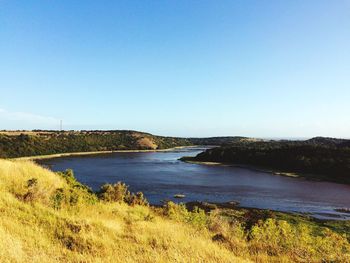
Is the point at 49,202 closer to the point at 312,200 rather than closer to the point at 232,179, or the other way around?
the point at 312,200

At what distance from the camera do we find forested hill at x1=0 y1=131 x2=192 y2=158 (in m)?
134

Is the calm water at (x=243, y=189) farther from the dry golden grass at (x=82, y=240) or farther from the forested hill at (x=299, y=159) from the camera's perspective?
the dry golden grass at (x=82, y=240)

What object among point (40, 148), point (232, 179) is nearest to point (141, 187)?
point (232, 179)

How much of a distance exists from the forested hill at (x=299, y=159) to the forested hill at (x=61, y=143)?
56.9 meters

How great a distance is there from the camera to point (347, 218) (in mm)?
45844

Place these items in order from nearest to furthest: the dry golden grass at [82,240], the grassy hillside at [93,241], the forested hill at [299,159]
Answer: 1. the dry golden grass at [82,240]
2. the grassy hillside at [93,241]
3. the forested hill at [299,159]

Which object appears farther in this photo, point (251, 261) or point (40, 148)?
point (40, 148)

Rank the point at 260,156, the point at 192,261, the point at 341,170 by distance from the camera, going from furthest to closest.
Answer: the point at 260,156 < the point at 341,170 < the point at 192,261

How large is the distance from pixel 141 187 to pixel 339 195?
33049mm

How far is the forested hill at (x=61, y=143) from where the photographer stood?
5256 inches

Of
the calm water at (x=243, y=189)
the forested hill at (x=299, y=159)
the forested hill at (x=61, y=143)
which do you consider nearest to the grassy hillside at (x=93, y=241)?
the calm water at (x=243, y=189)

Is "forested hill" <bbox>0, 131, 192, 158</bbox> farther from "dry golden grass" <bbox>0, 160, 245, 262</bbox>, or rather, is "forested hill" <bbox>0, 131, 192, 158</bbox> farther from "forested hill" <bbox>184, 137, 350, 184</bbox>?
"dry golden grass" <bbox>0, 160, 245, 262</bbox>

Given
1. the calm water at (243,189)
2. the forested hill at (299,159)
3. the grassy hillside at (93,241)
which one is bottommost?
the calm water at (243,189)

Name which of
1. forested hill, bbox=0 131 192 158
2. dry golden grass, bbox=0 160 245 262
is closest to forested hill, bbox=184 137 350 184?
forested hill, bbox=0 131 192 158
